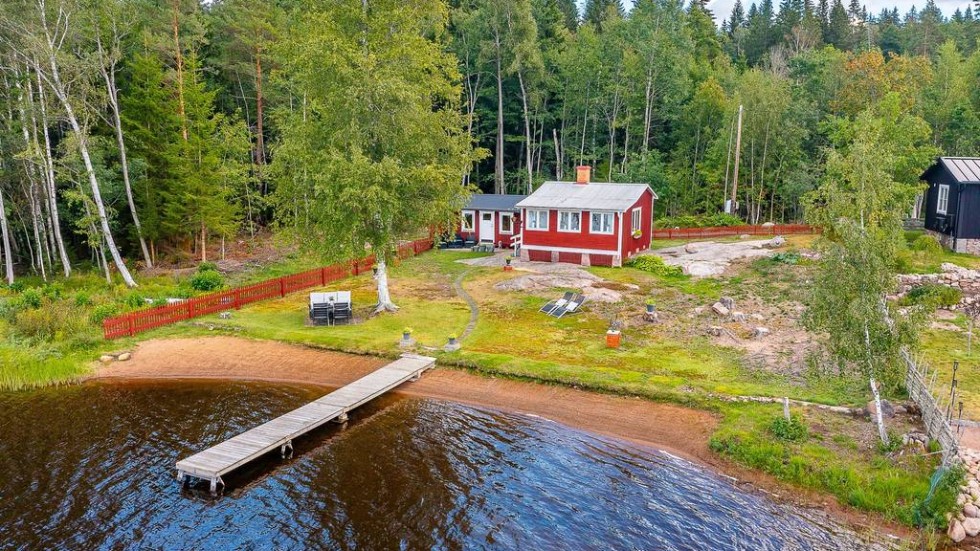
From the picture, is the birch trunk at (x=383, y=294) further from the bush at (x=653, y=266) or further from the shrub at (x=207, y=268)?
the bush at (x=653, y=266)

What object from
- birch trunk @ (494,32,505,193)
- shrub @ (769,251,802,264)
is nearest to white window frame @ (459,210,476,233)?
birch trunk @ (494,32,505,193)

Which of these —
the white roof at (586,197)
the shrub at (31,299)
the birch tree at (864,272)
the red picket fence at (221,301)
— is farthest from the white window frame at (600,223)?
the shrub at (31,299)

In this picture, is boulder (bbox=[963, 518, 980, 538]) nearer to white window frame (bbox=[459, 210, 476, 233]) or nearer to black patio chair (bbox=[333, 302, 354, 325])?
black patio chair (bbox=[333, 302, 354, 325])

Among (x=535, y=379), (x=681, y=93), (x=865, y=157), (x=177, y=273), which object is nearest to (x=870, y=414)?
(x=865, y=157)

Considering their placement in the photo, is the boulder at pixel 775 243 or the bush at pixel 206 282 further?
the boulder at pixel 775 243

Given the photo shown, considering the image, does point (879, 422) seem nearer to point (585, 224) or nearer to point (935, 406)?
point (935, 406)

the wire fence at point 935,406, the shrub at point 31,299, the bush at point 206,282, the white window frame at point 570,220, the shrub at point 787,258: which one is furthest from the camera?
the white window frame at point 570,220

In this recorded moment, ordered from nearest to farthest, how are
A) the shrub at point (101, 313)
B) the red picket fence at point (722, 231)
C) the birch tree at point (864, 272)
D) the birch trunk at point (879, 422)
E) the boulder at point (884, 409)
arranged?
the birch tree at point (864, 272) < the birch trunk at point (879, 422) < the boulder at point (884, 409) < the shrub at point (101, 313) < the red picket fence at point (722, 231)
